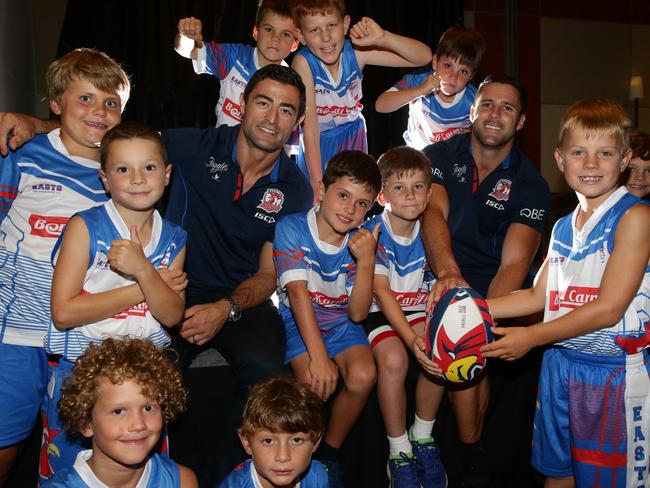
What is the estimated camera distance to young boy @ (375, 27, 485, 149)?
366cm

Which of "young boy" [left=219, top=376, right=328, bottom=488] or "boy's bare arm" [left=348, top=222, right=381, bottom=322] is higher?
"boy's bare arm" [left=348, top=222, right=381, bottom=322]

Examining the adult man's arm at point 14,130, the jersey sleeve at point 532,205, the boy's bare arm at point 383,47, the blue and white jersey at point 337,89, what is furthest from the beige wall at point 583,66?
the adult man's arm at point 14,130

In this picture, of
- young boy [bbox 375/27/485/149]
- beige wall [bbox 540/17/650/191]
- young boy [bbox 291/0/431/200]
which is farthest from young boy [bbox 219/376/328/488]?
beige wall [bbox 540/17/650/191]

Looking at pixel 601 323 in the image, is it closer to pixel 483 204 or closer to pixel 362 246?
pixel 362 246

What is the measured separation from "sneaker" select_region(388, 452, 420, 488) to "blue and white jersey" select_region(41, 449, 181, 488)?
3.09ft

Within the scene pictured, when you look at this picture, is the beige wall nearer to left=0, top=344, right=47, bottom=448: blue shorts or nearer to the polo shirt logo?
the polo shirt logo

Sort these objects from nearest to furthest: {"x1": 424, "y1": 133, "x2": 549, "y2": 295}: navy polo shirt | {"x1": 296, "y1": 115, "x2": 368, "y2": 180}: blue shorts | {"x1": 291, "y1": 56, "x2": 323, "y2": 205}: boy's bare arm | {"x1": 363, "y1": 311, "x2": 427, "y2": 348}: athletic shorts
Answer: {"x1": 363, "y1": 311, "x2": 427, "y2": 348}: athletic shorts, {"x1": 424, "y1": 133, "x2": 549, "y2": 295}: navy polo shirt, {"x1": 291, "y1": 56, "x2": 323, "y2": 205}: boy's bare arm, {"x1": 296, "y1": 115, "x2": 368, "y2": 180}: blue shorts

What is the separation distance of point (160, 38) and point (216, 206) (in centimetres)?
313

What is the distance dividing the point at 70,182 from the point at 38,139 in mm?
213

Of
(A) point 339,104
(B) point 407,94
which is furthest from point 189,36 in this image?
(B) point 407,94

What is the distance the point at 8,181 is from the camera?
2295mm

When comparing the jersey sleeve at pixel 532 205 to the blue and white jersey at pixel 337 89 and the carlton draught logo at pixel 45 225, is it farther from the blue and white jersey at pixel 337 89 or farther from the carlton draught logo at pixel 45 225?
the carlton draught logo at pixel 45 225

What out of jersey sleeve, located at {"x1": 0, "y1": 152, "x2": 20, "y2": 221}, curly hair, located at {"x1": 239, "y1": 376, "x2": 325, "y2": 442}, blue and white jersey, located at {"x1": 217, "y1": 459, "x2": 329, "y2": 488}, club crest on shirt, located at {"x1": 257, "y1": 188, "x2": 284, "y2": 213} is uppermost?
jersey sleeve, located at {"x1": 0, "y1": 152, "x2": 20, "y2": 221}

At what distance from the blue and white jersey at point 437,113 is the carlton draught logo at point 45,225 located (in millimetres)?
2278
